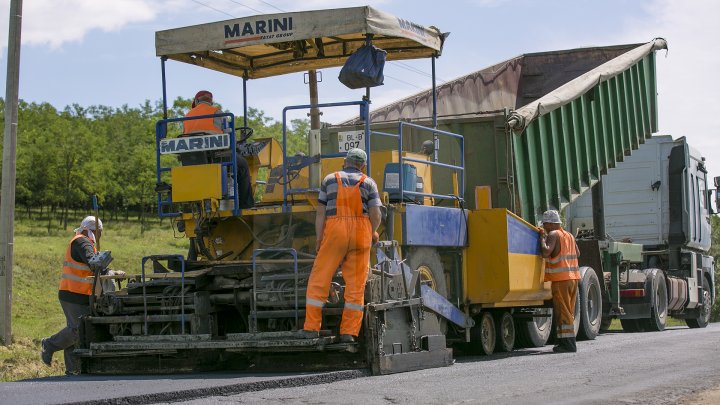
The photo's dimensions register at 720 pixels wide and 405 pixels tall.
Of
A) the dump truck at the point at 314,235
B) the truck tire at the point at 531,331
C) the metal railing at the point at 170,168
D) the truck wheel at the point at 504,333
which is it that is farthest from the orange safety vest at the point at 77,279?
the truck tire at the point at 531,331

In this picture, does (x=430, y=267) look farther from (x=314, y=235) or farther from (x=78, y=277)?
(x=78, y=277)

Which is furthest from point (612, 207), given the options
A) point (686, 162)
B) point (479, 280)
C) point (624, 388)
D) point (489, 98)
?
point (624, 388)

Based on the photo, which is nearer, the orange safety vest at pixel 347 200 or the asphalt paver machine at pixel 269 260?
the orange safety vest at pixel 347 200

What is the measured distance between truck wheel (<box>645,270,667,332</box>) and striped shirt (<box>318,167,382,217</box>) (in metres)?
9.28

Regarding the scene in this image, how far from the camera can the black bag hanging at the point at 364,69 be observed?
30.6 ft

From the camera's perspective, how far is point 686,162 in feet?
59.7

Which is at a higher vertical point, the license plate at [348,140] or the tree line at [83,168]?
the tree line at [83,168]

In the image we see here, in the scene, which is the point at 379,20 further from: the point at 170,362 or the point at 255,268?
the point at 170,362

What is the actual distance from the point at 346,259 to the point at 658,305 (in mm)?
10041

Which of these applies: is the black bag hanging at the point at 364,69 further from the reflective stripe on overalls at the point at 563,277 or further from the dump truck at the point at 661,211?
the dump truck at the point at 661,211

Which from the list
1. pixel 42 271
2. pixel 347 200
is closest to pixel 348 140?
pixel 347 200

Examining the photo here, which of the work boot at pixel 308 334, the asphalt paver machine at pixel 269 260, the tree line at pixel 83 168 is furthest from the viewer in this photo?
the tree line at pixel 83 168

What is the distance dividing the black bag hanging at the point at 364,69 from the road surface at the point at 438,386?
2.63 m

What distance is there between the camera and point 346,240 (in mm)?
8500
